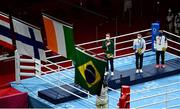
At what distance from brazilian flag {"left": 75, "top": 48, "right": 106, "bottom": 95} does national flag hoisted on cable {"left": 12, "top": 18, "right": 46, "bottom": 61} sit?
208 cm

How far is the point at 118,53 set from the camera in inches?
862

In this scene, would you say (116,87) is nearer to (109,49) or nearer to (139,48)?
(109,49)

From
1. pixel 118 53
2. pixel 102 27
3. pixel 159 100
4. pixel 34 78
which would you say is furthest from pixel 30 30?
pixel 102 27

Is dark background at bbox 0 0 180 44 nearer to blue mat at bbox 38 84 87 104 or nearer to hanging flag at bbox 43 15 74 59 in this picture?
blue mat at bbox 38 84 87 104

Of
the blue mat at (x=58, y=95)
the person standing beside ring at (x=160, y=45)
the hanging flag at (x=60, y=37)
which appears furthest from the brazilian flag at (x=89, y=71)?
the person standing beside ring at (x=160, y=45)

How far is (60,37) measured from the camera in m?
15.1

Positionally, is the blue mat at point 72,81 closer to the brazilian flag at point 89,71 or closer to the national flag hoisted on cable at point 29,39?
the national flag hoisted on cable at point 29,39

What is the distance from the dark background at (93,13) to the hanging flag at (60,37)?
8204mm

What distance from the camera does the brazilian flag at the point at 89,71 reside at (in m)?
13.4

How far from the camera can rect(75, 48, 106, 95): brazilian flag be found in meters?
13.4

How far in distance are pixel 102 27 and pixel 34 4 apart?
3158mm

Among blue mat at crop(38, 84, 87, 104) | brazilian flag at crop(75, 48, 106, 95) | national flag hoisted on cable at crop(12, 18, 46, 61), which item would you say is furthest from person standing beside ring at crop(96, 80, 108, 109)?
national flag hoisted on cable at crop(12, 18, 46, 61)

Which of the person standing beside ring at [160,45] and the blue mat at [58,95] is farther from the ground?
the person standing beside ring at [160,45]

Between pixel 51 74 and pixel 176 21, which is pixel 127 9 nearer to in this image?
pixel 176 21
